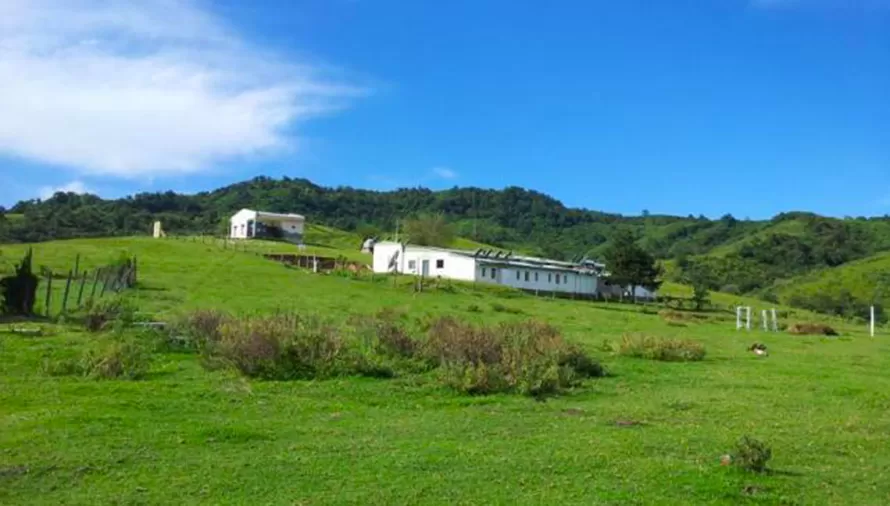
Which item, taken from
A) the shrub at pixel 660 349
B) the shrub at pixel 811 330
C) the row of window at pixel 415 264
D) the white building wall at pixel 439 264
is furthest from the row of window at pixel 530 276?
the shrub at pixel 660 349

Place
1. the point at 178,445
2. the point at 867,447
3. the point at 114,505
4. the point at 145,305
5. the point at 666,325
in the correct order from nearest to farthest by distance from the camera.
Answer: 1. the point at 114,505
2. the point at 178,445
3. the point at 867,447
4. the point at 145,305
5. the point at 666,325

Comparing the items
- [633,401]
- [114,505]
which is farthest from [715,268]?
[114,505]

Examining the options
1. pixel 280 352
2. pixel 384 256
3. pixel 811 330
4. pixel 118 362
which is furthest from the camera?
pixel 384 256

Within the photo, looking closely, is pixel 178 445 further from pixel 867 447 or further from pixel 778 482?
pixel 867 447

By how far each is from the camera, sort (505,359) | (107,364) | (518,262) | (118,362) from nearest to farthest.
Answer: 1. (107,364)
2. (118,362)
3. (505,359)
4. (518,262)

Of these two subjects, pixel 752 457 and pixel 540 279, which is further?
pixel 540 279

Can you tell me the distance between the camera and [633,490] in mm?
10664

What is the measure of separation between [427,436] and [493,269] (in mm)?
61035

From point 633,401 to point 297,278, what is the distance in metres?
41.5

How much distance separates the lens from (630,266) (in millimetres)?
77500

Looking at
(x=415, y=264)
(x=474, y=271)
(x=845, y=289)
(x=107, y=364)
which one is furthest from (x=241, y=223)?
(x=107, y=364)

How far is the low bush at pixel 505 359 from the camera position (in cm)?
1859

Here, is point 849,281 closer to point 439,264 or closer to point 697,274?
point 697,274

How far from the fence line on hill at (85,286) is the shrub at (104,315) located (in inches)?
48.2
